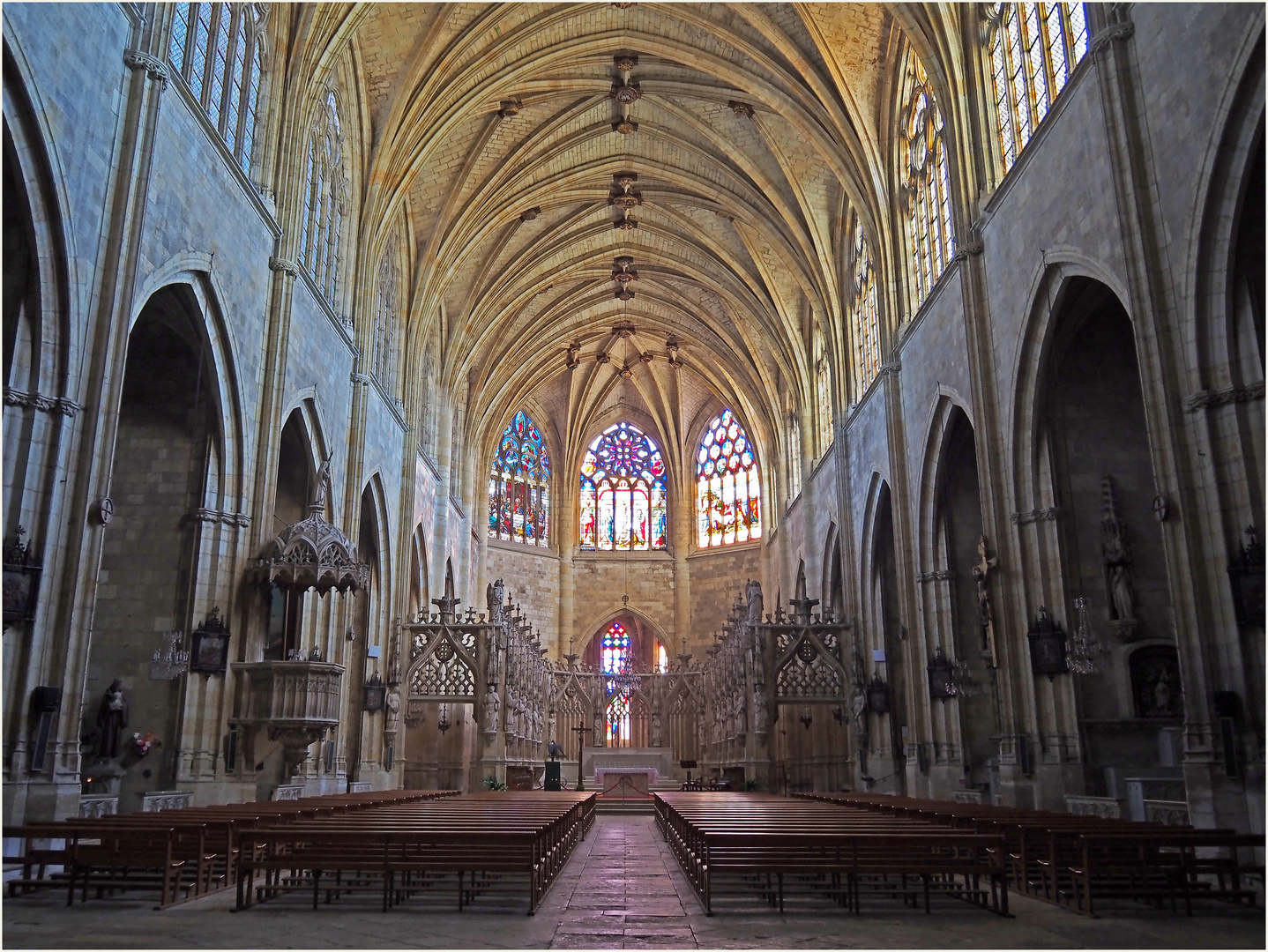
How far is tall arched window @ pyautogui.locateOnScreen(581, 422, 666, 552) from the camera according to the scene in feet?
155

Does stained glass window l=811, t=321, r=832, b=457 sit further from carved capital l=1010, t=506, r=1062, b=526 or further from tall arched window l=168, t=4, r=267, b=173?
tall arched window l=168, t=4, r=267, b=173

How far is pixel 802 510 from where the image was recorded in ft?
116

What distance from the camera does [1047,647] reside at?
50.9ft

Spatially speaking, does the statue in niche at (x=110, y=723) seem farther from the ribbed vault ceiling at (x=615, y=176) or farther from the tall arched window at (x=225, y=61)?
the ribbed vault ceiling at (x=615, y=176)

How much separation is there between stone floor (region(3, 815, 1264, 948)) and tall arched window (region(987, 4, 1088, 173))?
11402 millimetres

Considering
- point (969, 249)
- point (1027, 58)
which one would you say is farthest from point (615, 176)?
point (1027, 58)

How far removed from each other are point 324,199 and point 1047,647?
16712 millimetres

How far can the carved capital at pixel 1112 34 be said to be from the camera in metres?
12.5

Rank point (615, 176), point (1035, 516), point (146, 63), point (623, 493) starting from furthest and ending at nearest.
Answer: point (623, 493) < point (615, 176) < point (1035, 516) < point (146, 63)

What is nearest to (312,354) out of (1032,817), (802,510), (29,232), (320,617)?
(320,617)

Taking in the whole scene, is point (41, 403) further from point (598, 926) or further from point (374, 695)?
point (374, 695)

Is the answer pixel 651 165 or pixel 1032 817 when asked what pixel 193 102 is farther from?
pixel 651 165

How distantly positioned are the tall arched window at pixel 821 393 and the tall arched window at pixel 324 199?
639 inches

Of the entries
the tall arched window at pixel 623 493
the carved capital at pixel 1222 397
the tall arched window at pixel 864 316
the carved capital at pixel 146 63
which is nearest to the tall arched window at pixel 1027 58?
the carved capital at pixel 1222 397
